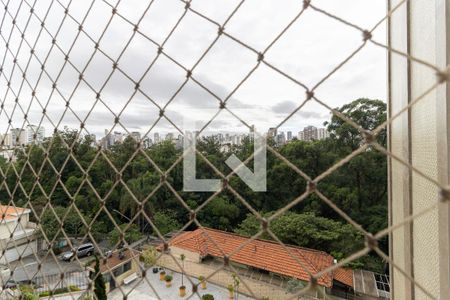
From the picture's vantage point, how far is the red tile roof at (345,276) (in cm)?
413

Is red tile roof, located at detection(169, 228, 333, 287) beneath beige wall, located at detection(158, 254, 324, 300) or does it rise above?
above

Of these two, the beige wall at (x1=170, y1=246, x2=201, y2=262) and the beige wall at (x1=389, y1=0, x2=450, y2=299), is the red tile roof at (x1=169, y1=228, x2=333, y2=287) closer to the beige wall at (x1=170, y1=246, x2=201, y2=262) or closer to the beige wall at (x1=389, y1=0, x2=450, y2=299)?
the beige wall at (x1=170, y1=246, x2=201, y2=262)

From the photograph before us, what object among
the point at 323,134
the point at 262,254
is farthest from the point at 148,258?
the point at 323,134

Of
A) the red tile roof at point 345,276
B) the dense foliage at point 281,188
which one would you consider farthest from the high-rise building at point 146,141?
the red tile roof at point 345,276

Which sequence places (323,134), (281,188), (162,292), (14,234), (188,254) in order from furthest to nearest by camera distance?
(281,188), (323,134), (188,254), (162,292), (14,234)

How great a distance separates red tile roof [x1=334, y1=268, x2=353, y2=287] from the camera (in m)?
4.13

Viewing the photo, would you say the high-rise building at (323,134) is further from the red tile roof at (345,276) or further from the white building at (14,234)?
the white building at (14,234)

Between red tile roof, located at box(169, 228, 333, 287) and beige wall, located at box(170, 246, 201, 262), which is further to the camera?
beige wall, located at box(170, 246, 201, 262)

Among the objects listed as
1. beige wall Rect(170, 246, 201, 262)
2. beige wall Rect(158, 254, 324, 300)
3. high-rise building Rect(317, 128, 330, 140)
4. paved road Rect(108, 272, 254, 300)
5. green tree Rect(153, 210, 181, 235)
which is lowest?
paved road Rect(108, 272, 254, 300)

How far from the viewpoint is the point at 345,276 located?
429cm

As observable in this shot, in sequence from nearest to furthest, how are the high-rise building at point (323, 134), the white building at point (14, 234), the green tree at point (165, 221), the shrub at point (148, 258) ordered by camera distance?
the shrub at point (148, 258)
the white building at point (14, 234)
the high-rise building at point (323, 134)
the green tree at point (165, 221)

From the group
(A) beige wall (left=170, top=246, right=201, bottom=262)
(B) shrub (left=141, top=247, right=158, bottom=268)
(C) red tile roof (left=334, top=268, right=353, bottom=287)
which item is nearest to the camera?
(B) shrub (left=141, top=247, right=158, bottom=268)

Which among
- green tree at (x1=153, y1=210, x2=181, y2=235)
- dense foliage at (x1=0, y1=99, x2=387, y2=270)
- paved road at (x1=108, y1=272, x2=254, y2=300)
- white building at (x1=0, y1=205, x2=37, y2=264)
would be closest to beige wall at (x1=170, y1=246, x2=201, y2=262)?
paved road at (x1=108, y1=272, x2=254, y2=300)

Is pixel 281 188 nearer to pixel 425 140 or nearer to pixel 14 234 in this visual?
pixel 14 234
